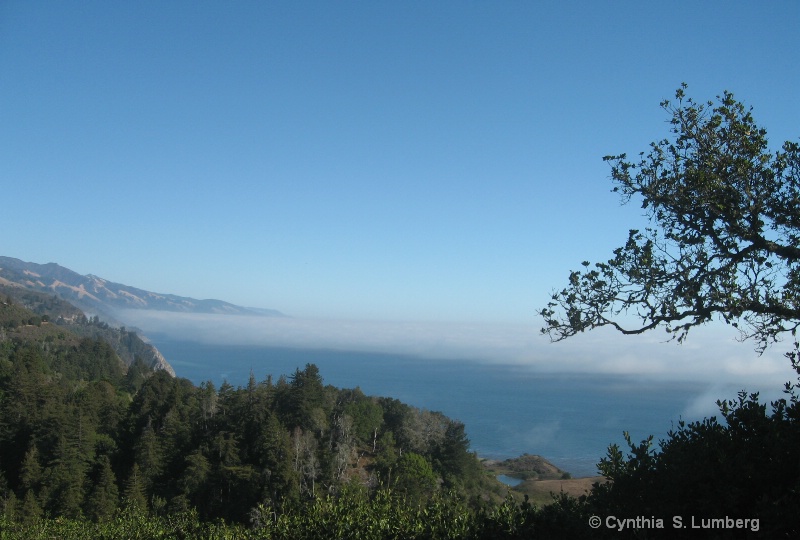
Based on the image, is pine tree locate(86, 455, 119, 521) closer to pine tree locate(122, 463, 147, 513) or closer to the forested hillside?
the forested hillside

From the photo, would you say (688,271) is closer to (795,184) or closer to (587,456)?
(795,184)

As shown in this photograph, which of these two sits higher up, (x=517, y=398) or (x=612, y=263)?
(x=612, y=263)

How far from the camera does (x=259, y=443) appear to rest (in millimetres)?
34625

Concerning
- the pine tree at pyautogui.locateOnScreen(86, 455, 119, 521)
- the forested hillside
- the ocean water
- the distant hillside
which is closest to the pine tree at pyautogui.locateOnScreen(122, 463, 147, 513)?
the forested hillside

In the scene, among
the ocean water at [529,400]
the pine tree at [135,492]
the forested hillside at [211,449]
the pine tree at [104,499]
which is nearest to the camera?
the pine tree at [135,492]

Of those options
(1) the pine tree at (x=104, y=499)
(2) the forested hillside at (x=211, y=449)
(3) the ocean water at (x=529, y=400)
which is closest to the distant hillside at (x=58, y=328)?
(3) the ocean water at (x=529, y=400)

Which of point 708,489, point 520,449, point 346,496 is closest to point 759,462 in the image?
point 708,489

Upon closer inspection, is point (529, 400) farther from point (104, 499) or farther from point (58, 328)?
point (58, 328)

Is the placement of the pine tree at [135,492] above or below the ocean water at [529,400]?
above

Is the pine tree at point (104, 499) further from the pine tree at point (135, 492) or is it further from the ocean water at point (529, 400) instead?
the ocean water at point (529, 400)

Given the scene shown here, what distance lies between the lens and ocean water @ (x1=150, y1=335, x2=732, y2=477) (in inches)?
2317

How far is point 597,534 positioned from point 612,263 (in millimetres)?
2907

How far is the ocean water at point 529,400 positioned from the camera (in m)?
58.9

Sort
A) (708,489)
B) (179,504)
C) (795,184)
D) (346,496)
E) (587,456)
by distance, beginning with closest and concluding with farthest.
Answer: (708,489), (795,184), (346,496), (179,504), (587,456)
